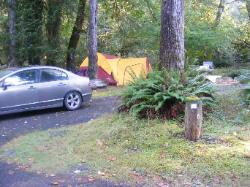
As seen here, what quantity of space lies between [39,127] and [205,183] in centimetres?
574

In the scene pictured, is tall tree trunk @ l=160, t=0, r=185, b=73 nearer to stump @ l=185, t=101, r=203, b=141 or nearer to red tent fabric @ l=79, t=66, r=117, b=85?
stump @ l=185, t=101, r=203, b=141

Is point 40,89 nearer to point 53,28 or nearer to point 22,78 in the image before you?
point 22,78

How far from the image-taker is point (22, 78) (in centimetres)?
1270

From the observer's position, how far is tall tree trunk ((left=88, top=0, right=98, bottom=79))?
19797 mm

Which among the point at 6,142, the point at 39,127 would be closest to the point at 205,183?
the point at 6,142

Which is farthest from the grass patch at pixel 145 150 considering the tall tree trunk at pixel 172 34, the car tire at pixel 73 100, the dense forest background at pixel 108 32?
the dense forest background at pixel 108 32

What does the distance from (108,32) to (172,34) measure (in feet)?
59.9

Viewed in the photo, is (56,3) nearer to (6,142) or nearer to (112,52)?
(112,52)

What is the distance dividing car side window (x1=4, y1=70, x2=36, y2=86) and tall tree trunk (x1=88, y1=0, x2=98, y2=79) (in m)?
7.46

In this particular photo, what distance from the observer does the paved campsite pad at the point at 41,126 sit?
6.69 meters

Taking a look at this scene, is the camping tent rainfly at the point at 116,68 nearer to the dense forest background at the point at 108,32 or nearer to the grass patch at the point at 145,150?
the dense forest background at the point at 108,32

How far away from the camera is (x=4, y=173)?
726cm

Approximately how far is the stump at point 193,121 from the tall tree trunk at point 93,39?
12479 millimetres

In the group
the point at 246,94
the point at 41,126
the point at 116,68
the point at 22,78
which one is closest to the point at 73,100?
the point at 22,78
